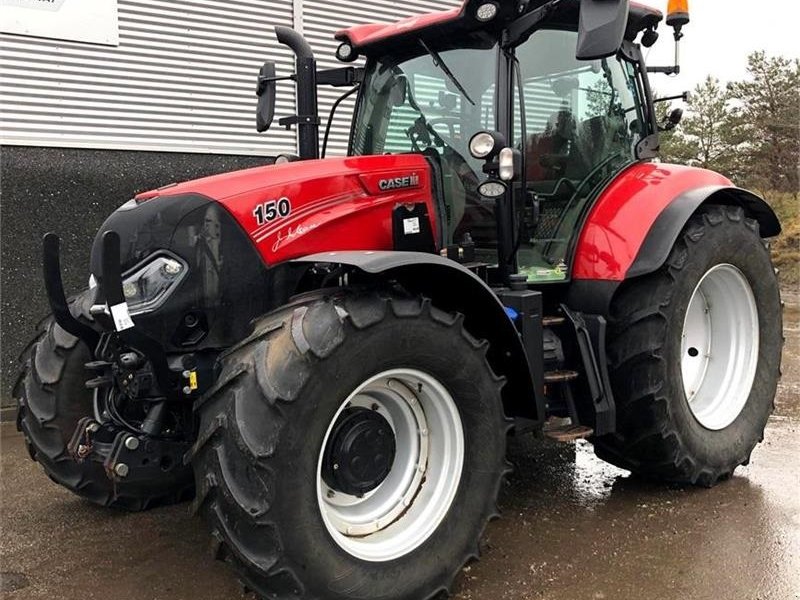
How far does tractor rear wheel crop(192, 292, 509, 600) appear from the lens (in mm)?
2365

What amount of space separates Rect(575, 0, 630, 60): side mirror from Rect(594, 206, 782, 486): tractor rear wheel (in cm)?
121

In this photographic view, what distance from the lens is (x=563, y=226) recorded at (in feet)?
12.5

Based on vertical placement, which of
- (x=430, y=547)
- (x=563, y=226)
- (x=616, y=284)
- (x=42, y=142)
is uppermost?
(x=42, y=142)

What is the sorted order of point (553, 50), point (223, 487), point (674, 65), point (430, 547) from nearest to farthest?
point (223, 487), point (430, 547), point (553, 50), point (674, 65)

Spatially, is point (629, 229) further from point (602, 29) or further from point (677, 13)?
point (677, 13)

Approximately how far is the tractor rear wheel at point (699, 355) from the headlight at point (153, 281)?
2.10m

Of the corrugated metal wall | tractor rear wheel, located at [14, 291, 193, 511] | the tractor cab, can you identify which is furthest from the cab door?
the corrugated metal wall

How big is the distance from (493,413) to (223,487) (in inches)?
43.0

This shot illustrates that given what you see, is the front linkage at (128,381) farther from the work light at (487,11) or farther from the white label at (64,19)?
the white label at (64,19)

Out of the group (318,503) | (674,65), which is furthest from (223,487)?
(674,65)

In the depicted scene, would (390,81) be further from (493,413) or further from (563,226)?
(493,413)

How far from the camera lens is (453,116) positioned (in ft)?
11.6

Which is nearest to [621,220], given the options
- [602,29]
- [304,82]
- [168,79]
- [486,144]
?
[486,144]

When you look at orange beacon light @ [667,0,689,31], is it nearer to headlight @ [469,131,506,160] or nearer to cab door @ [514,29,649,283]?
cab door @ [514,29,649,283]
